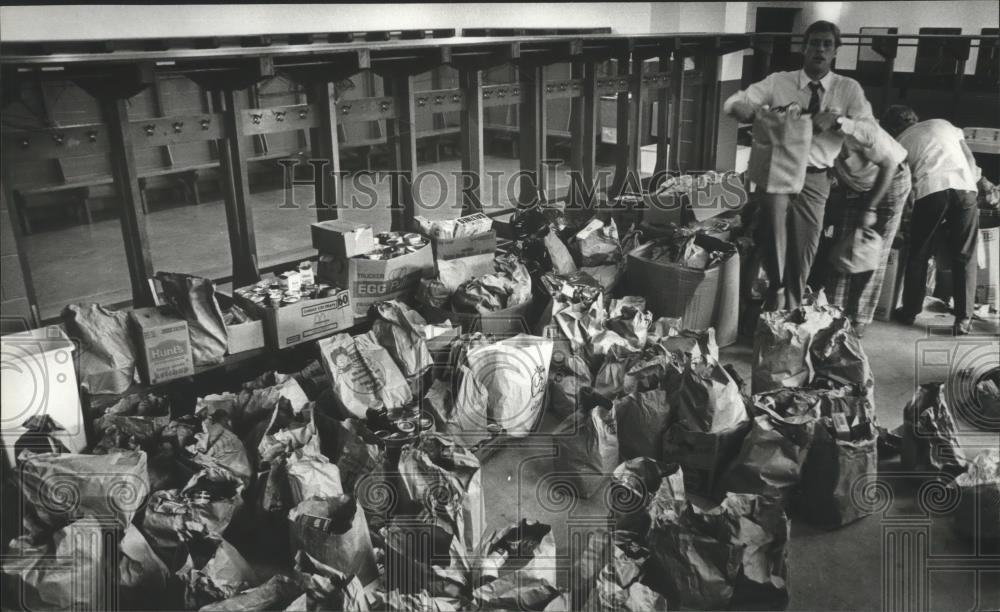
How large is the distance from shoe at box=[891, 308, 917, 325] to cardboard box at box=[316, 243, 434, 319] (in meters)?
2.88

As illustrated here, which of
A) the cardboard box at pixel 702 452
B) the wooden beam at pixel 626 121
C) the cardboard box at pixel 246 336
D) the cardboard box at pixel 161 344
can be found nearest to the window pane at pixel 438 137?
the wooden beam at pixel 626 121

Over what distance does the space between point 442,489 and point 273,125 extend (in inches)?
90.5

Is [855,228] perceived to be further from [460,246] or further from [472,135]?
[472,135]

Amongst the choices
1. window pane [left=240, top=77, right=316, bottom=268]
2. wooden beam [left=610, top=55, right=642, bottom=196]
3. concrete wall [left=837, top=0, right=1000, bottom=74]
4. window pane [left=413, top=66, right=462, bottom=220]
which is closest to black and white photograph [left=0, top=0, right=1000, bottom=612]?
wooden beam [left=610, top=55, right=642, bottom=196]

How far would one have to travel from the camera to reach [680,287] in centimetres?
389

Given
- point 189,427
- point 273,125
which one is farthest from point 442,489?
point 273,125

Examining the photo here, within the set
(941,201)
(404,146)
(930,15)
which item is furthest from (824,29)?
(930,15)

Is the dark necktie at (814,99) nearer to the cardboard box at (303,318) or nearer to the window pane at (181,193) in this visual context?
the cardboard box at (303,318)

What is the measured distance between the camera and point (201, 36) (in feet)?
19.4

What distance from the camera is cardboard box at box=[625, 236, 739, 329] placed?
3.88 meters

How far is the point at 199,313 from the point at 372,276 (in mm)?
833

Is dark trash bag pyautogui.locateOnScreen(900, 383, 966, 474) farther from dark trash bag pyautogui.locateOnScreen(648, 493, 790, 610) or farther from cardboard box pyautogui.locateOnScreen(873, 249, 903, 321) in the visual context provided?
cardboard box pyautogui.locateOnScreen(873, 249, 903, 321)

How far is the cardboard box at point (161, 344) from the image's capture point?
294cm

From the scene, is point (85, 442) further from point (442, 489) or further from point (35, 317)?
point (442, 489)
